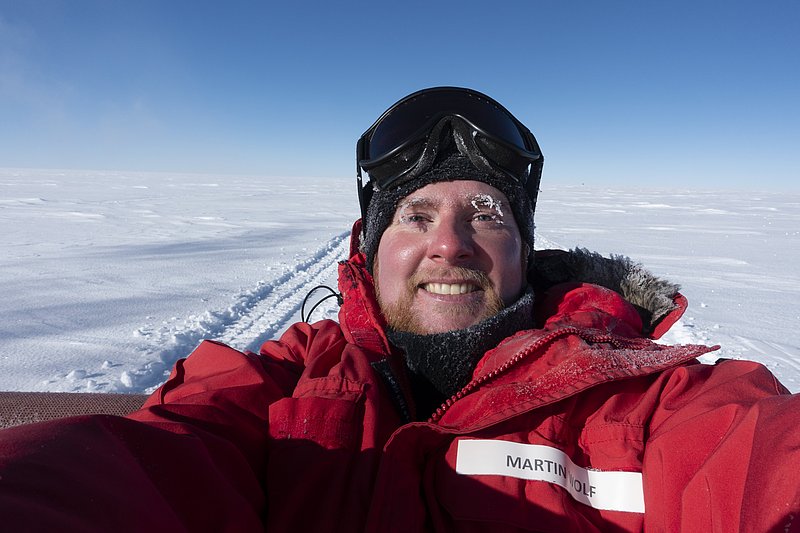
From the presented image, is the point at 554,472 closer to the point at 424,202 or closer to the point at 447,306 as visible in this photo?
the point at 447,306

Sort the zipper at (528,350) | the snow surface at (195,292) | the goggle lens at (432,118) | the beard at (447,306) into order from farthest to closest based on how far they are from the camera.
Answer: the snow surface at (195,292) < the goggle lens at (432,118) < the beard at (447,306) < the zipper at (528,350)

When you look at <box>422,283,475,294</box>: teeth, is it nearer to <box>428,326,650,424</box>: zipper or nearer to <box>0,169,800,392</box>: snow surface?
<box>428,326,650,424</box>: zipper

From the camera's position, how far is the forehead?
164cm

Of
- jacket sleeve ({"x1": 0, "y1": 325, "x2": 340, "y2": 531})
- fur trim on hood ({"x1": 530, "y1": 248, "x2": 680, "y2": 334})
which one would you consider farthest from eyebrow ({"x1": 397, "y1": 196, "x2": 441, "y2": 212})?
jacket sleeve ({"x1": 0, "y1": 325, "x2": 340, "y2": 531})

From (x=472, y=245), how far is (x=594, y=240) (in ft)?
30.6

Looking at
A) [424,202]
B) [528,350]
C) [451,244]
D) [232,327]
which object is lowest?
[232,327]

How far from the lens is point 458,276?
1498 mm

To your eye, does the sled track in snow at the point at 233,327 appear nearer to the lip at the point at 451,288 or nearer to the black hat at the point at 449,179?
the black hat at the point at 449,179

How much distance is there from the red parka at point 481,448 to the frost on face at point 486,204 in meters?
0.57

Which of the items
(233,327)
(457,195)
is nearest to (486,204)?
(457,195)

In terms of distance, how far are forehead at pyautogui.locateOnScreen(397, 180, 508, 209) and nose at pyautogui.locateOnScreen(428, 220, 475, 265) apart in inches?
4.4

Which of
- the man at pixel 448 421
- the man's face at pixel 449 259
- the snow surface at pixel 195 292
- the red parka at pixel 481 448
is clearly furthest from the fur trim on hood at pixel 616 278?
the snow surface at pixel 195 292

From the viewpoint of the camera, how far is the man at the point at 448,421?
2.30 ft

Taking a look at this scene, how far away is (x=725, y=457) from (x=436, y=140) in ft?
4.78
